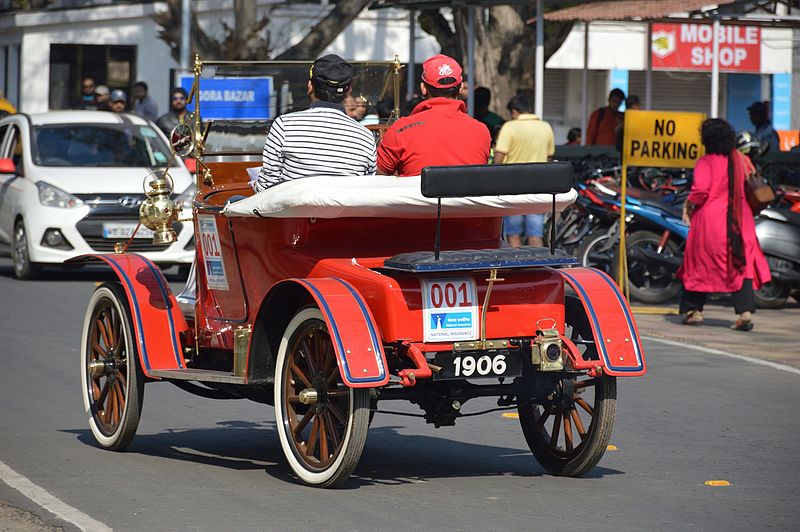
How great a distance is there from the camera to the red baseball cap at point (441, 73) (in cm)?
711

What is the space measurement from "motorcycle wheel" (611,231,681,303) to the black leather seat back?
8627mm

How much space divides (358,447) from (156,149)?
1185cm

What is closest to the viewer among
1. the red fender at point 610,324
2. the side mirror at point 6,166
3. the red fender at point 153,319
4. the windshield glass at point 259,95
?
the red fender at point 610,324

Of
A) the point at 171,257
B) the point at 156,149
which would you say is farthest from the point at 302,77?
the point at 156,149

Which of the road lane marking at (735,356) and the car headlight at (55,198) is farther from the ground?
the car headlight at (55,198)

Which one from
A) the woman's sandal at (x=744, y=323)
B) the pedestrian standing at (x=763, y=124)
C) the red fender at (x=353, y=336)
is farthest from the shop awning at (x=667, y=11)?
the red fender at (x=353, y=336)

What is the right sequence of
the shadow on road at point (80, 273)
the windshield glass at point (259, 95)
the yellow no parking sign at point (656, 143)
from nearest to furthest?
the windshield glass at point (259, 95) → the yellow no parking sign at point (656, 143) → the shadow on road at point (80, 273)

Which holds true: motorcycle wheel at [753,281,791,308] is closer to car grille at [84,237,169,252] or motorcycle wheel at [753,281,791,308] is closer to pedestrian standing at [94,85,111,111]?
car grille at [84,237,169,252]

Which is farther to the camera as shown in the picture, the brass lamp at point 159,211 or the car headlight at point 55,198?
the car headlight at point 55,198

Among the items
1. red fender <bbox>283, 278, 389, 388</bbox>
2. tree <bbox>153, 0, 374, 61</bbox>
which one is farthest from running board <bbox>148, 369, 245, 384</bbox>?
tree <bbox>153, 0, 374, 61</bbox>

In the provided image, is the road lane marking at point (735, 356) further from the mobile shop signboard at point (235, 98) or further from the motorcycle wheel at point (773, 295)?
the mobile shop signboard at point (235, 98)

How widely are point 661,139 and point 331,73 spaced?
8.55 metres

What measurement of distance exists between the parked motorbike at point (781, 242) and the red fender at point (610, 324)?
8.40 m

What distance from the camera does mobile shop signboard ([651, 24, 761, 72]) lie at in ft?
127
